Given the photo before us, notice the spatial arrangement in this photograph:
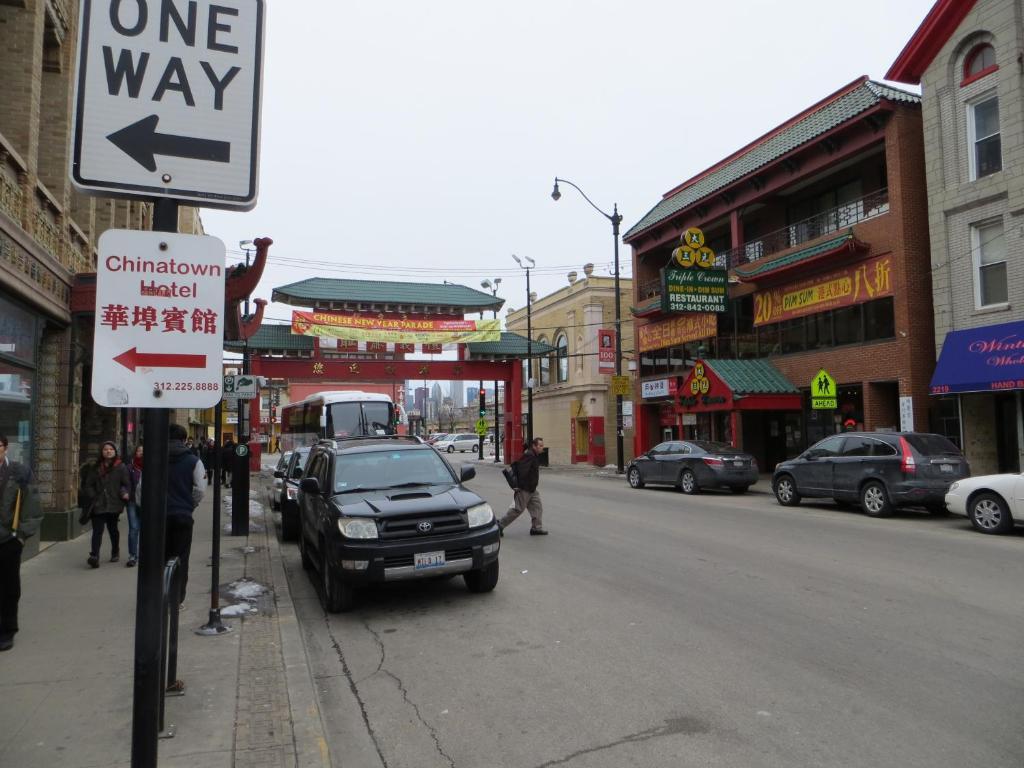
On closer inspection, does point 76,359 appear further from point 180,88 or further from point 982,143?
point 982,143

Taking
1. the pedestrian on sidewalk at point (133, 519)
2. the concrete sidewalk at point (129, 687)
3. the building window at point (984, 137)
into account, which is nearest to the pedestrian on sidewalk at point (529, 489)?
the concrete sidewalk at point (129, 687)

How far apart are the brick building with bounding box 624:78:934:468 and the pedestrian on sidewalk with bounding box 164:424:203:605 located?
17.8 m

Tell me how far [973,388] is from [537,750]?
54.6 feet

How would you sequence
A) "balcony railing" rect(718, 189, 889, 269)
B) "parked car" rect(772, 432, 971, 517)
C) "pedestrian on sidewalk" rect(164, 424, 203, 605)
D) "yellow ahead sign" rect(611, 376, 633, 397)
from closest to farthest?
"pedestrian on sidewalk" rect(164, 424, 203, 605) → "parked car" rect(772, 432, 971, 517) → "balcony railing" rect(718, 189, 889, 269) → "yellow ahead sign" rect(611, 376, 633, 397)

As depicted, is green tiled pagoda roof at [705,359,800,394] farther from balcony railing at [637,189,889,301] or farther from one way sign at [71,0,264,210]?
one way sign at [71,0,264,210]

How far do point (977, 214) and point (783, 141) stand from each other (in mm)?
7964

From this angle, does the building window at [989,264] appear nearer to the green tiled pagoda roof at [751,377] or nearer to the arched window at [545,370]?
the green tiled pagoda roof at [751,377]

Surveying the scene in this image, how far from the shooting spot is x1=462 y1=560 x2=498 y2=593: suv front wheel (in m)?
8.11

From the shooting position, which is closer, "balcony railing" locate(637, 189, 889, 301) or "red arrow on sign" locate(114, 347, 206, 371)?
"red arrow on sign" locate(114, 347, 206, 371)

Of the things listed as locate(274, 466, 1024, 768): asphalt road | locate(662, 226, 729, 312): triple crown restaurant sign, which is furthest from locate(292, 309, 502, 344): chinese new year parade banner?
locate(274, 466, 1024, 768): asphalt road

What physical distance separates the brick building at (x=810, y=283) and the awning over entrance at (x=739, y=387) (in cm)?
5

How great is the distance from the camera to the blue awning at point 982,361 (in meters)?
16.2

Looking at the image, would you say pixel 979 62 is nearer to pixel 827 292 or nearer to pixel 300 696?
pixel 827 292

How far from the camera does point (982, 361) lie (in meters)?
17.1
